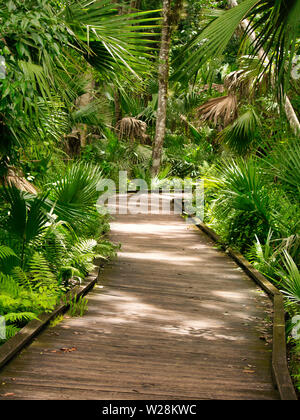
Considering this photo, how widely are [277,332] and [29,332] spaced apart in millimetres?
2287

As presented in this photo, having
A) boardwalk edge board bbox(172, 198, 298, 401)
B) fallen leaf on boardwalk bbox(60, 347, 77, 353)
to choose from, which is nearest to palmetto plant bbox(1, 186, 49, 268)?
fallen leaf on boardwalk bbox(60, 347, 77, 353)

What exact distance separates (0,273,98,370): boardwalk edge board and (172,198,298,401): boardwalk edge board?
6.84ft

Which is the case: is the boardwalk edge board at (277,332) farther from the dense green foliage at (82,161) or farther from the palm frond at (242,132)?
the palm frond at (242,132)

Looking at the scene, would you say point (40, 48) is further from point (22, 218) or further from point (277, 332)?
point (277, 332)

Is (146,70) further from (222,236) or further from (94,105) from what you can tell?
(94,105)

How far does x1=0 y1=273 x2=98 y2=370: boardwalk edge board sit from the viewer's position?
14.5 feet
